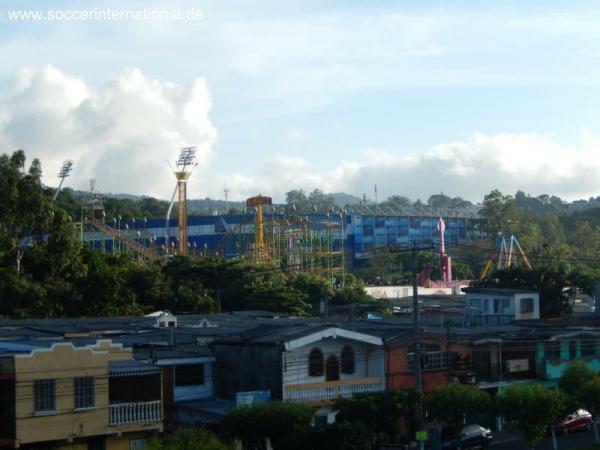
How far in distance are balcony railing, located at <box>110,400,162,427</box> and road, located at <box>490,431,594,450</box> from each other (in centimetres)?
1432

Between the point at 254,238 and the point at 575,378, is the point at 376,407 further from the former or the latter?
the point at 254,238

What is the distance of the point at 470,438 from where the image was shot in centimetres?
3759

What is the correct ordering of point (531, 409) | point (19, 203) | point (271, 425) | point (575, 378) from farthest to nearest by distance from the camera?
point (19, 203) → point (575, 378) → point (531, 409) → point (271, 425)

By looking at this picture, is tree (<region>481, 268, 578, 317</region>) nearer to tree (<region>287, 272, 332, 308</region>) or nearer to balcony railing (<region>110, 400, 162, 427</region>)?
tree (<region>287, 272, 332, 308</region>)

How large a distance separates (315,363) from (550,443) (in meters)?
10.8

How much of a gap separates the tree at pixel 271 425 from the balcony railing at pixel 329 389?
5.14 meters

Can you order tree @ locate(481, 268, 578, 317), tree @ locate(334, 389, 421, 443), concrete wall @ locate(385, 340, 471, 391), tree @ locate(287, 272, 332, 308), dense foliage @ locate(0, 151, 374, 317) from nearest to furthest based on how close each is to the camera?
1. tree @ locate(334, 389, 421, 443)
2. concrete wall @ locate(385, 340, 471, 391)
3. dense foliage @ locate(0, 151, 374, 317)
4. tree @ locate(481, 268, 578, 317)
5. tree @ locate(287, 272, 332, 308)

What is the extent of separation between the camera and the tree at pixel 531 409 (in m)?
33.1

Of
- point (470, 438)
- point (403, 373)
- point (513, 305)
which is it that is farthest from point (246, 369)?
point (513, 305)

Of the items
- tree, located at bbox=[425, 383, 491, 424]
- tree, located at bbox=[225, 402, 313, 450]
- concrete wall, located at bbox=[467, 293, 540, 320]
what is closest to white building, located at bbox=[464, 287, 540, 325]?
concrete wall, located at bbox=[467, 293, 540, 320]

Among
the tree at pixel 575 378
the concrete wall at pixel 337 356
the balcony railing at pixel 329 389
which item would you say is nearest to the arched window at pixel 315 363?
the concrete wall at pixel 337 356

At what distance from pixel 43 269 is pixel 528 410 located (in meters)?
39.4

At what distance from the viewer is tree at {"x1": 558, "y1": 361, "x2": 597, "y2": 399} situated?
37.3 meters

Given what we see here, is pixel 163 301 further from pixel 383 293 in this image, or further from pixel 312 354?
pixel 383 293
